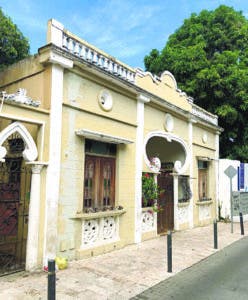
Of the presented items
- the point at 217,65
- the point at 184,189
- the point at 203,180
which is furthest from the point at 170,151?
the point at 217,65

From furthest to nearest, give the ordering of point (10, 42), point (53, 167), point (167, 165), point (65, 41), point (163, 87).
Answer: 1. point (10, 42)
2. point (167, 165)
3. point (163, 87)
4. point (65, 41)
5. point (53, 167)

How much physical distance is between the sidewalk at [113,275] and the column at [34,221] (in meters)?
0.29

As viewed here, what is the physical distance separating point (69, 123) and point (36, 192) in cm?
184

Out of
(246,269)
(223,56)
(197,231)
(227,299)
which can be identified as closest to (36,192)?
(227,299)

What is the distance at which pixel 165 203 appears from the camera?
1088 centimetres

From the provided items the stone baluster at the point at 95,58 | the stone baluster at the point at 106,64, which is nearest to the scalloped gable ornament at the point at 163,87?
the stone baluster at the point at 106,64

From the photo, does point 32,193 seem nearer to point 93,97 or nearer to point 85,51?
point 93,97

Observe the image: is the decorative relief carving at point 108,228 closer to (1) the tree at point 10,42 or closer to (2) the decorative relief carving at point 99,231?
(2) the decorative relief carving at point 99,231

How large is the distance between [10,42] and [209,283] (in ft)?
41.4

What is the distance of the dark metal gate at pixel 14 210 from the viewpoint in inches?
251

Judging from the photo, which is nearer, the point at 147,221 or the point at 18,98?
the point at 18,98

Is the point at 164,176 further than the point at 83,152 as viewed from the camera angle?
Yes

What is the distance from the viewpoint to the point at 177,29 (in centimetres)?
1803

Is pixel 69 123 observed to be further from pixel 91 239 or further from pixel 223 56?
pixel 223 56
